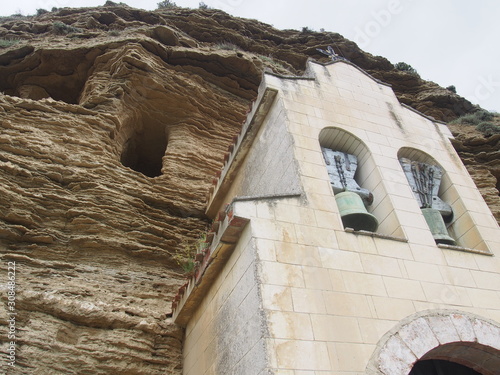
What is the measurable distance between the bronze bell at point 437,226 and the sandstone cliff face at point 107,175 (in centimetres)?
412

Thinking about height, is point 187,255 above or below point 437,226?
below

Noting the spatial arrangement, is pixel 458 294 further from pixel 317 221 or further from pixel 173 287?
pixel 173 287

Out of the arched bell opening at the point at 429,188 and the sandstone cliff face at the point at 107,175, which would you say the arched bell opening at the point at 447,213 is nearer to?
the arched bell opening at the point at 429,188

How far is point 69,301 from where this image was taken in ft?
19.0

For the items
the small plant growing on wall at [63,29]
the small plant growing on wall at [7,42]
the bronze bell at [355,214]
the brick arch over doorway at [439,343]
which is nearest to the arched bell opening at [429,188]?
the bronze bell at [355,214]

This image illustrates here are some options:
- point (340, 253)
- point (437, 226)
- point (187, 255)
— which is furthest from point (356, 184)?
point (187, 255)

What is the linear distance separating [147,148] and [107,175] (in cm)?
359

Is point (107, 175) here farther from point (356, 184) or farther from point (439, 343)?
point (439, 343)

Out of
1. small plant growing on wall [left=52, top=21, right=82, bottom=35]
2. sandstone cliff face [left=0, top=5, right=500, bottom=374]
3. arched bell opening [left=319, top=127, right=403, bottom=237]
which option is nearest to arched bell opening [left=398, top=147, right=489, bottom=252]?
arched bell opening [left=319, top=127, right=403, bottom=237]

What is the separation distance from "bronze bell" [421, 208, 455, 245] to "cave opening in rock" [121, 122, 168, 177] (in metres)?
7.13

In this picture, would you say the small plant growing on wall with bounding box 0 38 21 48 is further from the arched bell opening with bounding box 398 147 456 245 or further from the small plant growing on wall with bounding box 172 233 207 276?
the arched bell opening with bounding box 398 147 456 245

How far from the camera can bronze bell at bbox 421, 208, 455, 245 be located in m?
6.40

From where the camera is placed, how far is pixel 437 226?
6.54 m

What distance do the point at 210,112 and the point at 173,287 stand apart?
595cm
